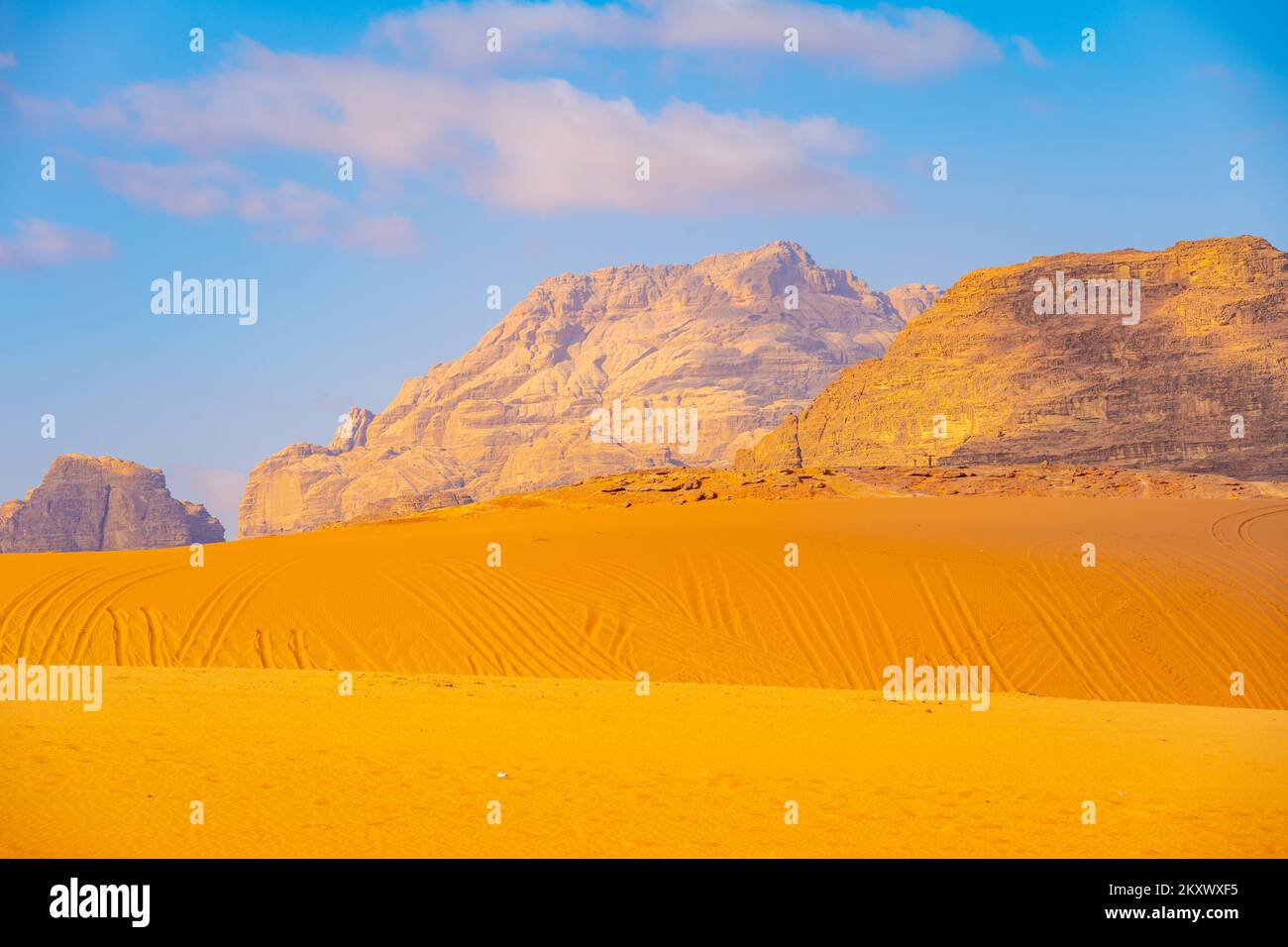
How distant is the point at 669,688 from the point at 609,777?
827 cm

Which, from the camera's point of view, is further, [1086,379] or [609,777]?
[1086,379]

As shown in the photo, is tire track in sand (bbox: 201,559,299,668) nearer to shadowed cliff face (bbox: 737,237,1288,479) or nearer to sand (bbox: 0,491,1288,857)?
sand (bbox: 0,491,1288,857)

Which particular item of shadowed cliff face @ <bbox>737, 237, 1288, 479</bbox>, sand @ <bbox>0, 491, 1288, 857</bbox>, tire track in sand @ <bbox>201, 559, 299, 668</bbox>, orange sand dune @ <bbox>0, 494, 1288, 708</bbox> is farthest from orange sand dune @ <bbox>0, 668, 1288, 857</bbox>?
shadowed cliff face @ <bbox>737, 237, 1288, 479</bbox>

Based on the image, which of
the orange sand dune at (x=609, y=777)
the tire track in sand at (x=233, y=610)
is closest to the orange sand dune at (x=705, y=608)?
the tire track in sand at (x=233, y=610)

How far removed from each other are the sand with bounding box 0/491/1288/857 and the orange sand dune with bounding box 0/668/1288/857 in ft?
0.20

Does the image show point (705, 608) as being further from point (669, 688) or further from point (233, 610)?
point (233, 610)

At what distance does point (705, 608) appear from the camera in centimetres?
2809

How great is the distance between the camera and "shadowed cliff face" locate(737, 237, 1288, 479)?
141 meters

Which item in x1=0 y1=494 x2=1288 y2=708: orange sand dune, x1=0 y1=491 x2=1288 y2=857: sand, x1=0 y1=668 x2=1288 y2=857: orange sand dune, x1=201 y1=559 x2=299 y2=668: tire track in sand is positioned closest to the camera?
x1=0 y1=668 x2=1288 y2=857: orange sand dune

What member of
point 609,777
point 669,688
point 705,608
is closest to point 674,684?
point 669,688
